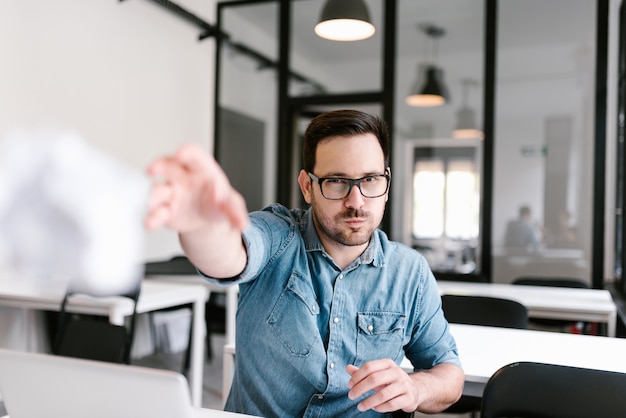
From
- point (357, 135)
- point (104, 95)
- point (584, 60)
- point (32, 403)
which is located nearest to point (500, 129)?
point (584, 60)

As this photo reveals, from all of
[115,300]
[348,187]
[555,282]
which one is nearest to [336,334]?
[348,187]

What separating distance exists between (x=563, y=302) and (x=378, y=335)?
2.48 metres

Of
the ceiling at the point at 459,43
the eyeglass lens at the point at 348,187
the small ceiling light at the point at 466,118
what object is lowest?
the eyeglass lens at the point at 348,187

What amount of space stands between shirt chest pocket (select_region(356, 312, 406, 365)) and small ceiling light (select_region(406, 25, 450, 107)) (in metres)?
3.99

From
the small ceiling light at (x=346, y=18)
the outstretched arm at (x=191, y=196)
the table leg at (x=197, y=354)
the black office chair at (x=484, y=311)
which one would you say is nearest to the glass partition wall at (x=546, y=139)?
the small ceiling light at (x=346, y=18)

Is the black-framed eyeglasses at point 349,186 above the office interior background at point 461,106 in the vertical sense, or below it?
below

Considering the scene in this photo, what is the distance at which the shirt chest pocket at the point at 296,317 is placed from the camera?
4.65ft

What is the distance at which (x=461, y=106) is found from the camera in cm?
518

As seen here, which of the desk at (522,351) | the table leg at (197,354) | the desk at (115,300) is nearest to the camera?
the desk at (522,351)

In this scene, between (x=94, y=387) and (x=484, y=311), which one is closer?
(x=94, y=387)

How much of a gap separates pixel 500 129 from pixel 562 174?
2.10 ft

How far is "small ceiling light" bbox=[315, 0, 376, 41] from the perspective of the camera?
12.1 ft

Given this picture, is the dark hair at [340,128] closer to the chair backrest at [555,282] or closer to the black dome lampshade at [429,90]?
the chair backrest at [555,282]

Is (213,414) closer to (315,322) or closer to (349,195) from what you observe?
(315,322)
